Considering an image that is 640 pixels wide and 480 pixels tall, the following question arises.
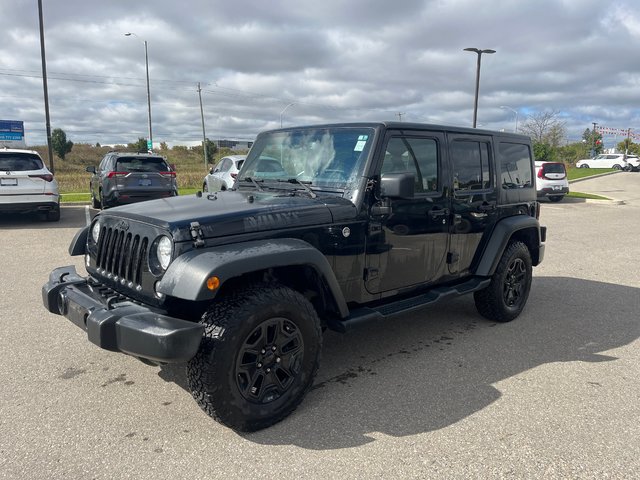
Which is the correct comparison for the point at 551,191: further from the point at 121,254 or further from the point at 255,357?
the point at 121,254

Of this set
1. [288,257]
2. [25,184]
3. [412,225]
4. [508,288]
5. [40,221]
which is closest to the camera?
[288,257]

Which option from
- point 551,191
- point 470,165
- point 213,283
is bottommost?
point 551,191

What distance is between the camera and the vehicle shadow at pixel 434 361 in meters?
3.13

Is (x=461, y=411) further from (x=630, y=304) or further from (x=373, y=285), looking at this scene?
(x=630, y=304)

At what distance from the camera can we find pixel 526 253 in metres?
5.25

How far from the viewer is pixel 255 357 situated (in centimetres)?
305

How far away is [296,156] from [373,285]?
1.24 meters

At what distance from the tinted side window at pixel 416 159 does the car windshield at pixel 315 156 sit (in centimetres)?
22

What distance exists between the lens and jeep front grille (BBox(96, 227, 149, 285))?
3122mm

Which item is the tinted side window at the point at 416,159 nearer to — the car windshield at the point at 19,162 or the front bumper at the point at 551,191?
the car windshield at the point at 19,162

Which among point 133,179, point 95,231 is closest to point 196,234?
point 95,231

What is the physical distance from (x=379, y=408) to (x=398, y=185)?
1.51 metres

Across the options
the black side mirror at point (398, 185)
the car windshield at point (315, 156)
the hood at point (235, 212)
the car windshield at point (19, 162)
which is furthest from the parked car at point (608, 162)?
the hood at point (235, 212)

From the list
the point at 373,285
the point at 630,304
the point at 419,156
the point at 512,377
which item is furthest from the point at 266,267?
the point at 630,304
